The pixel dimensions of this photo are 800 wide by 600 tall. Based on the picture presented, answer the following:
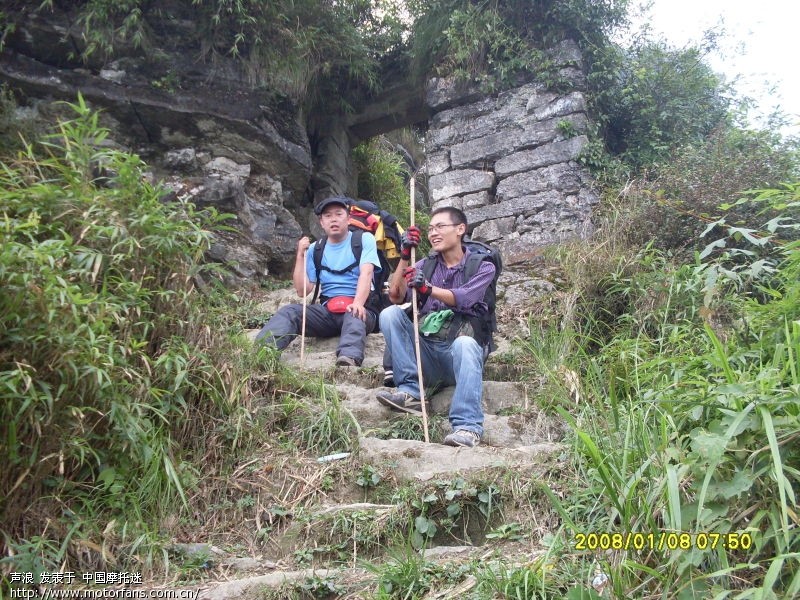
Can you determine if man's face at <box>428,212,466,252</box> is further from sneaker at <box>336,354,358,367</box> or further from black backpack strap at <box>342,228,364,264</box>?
sneaker at <box>336,354,358,367</box>

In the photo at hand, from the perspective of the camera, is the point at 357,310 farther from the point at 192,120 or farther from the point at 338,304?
the point at 192,120

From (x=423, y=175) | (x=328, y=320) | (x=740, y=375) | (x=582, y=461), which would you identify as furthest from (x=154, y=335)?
(x=423, y=175)

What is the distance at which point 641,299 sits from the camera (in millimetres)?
4578

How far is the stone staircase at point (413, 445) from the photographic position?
2658 mm

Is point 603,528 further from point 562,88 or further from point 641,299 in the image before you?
point 562,88

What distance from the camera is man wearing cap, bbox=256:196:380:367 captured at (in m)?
4.84

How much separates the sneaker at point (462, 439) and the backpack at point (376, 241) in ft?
5.60

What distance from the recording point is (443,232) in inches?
171

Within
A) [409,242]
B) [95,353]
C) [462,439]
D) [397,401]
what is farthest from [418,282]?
[95,353]

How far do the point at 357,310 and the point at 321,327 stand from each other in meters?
0.38

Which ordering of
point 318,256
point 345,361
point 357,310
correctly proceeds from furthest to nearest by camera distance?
point 318,256
point 357,310
point 345,361

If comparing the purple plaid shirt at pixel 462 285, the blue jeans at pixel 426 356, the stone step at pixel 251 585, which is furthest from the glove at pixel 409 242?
the stone step at pixel 251 585

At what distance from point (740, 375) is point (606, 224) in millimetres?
3149

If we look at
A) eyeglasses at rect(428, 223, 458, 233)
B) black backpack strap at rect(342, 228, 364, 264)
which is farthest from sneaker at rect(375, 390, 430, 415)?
black backpack strap at rect(342, 228, 364, 264)
